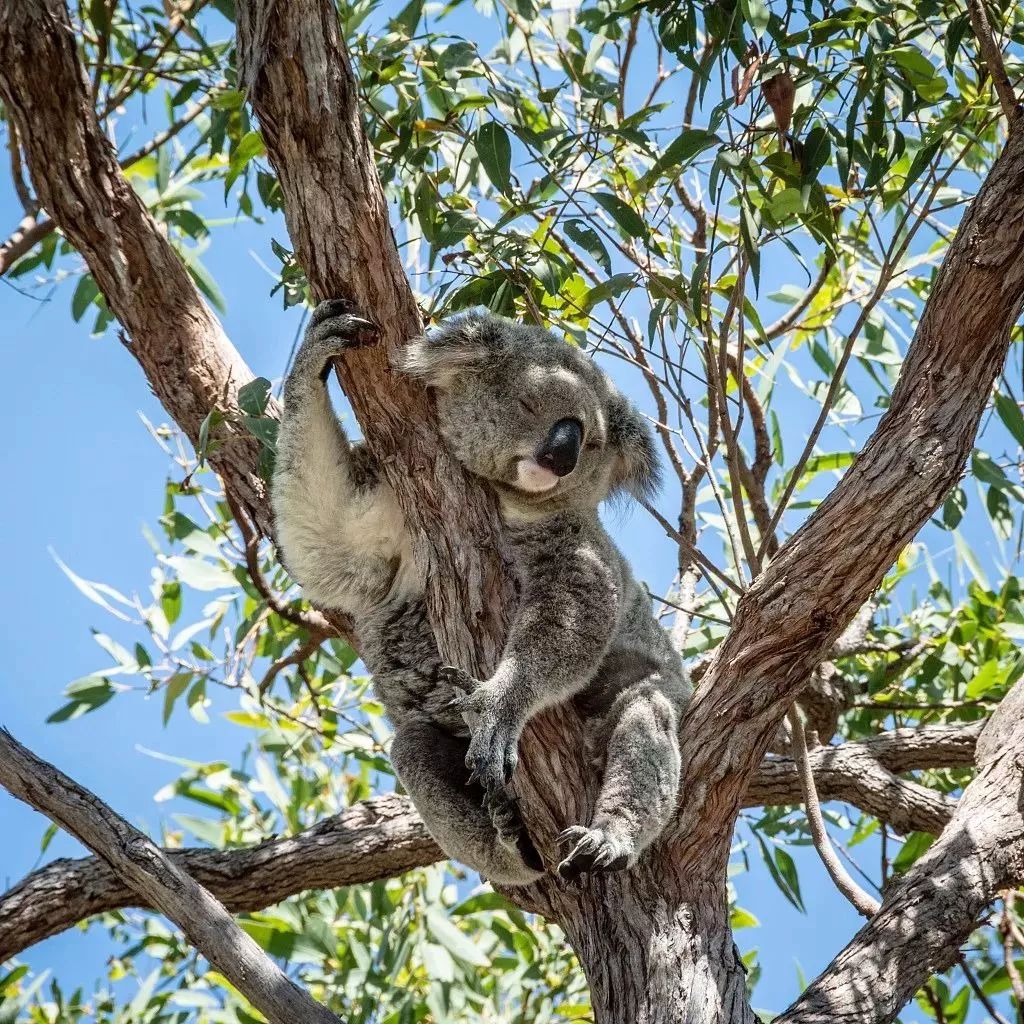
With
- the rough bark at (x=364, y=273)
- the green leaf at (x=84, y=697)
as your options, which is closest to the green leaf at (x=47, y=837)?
the green leaf at (x=84, y=697)

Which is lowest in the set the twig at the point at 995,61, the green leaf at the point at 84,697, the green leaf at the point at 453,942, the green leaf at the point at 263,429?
the green leaf at the point at 453,942

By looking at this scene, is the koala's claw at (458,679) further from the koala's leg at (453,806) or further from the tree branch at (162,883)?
the tree branch at (162,883)

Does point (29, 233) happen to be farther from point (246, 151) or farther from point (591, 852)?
point (591, 852)

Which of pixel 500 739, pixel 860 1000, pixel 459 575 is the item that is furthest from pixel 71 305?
pixel 860 1000

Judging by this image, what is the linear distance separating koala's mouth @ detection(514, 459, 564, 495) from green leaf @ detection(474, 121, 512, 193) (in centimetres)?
67

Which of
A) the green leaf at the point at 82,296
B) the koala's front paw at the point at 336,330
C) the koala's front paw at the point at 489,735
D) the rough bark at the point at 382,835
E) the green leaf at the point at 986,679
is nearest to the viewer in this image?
the koala's front paw at the point at 489,735

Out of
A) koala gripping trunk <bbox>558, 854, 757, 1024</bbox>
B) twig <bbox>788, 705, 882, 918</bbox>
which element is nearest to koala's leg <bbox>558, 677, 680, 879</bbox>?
koala gripping trunk <bbox>558, 854, 757, 1024</bbox>

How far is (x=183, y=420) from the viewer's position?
139 inches

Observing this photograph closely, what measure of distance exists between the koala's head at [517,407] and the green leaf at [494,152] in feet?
1.11

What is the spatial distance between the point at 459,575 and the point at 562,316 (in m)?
1.07

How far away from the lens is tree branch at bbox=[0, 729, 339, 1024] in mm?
2510

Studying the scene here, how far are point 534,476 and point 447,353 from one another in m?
0.36

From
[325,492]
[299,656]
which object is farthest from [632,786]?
[299,656]

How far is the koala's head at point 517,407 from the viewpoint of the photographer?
2852 millimetres
